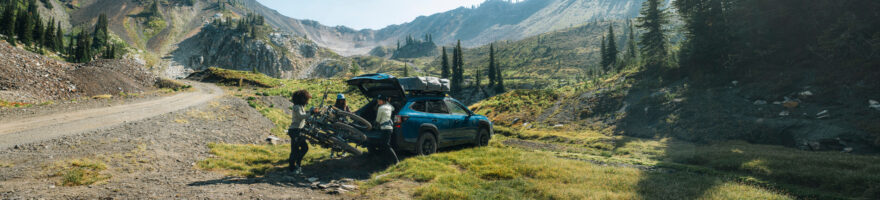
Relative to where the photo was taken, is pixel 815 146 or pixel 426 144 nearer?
pixel 426 144

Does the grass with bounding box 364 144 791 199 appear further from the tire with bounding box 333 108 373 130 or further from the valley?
the tire with bounding box 333 108 373 130

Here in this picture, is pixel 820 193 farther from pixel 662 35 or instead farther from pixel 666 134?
pixel 662 35

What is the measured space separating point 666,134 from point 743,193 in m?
16.0

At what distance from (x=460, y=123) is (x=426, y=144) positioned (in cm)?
178

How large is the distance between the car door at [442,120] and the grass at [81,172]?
7.46 m

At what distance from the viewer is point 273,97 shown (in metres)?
24.0

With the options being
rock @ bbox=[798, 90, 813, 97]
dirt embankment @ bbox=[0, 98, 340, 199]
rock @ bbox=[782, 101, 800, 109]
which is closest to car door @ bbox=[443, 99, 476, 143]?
dirt embankment @ bbox=[0, 98, 340, 199]

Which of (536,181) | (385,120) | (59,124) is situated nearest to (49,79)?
(59,124)

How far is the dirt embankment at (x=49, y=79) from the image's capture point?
19.8 m

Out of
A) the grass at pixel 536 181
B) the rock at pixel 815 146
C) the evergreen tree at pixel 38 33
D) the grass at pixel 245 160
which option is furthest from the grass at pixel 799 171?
A: the evergreen tree at pixel 38 33

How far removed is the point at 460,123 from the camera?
1136 centimetres

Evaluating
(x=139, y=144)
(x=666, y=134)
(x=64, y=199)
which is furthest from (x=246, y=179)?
(x=666, y=134)

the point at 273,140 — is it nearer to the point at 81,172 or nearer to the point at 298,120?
the point at 298,120

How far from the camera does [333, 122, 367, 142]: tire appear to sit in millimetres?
8578
